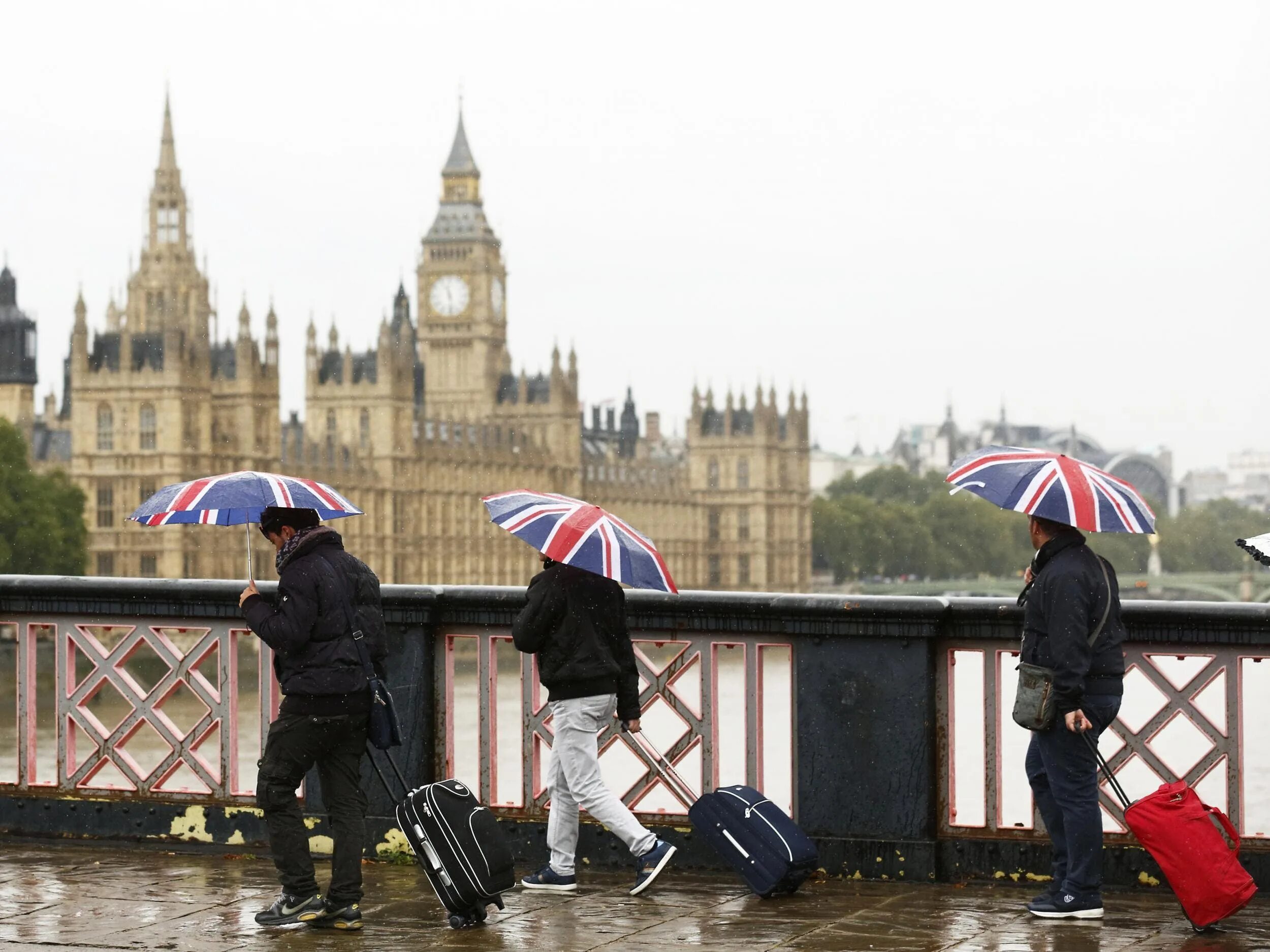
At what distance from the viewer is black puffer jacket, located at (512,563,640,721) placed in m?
6.73

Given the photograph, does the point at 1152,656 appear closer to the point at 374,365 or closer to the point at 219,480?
the point at 219,480

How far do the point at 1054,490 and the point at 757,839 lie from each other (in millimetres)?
1367

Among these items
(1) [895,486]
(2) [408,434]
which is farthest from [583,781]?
(1) [895,486]

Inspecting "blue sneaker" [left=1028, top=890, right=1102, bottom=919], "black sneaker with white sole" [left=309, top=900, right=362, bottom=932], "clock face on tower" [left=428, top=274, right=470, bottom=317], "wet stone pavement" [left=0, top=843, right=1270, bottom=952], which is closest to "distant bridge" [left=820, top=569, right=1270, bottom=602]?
"clock face on tower" [left=428, top=274, right=470, bottom=317]

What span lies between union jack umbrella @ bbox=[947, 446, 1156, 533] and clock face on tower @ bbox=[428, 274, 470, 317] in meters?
129

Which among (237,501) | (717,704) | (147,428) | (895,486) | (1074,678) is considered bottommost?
(717,704)

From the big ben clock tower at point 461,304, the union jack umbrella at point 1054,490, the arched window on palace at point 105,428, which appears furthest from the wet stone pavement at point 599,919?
the big ben clock tower at point 461,304

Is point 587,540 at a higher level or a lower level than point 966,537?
lower

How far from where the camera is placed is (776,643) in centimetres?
724

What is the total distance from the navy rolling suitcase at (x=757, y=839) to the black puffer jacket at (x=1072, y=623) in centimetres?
91

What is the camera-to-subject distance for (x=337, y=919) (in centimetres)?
628

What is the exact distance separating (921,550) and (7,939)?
135260 mm

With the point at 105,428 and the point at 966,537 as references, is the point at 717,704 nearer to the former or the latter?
the point at 105,428

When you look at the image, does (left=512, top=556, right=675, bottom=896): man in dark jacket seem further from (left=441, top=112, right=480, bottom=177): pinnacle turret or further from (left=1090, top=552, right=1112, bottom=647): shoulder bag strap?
(left=441, top=112, right=480, bottom=177): pinnacle turret
